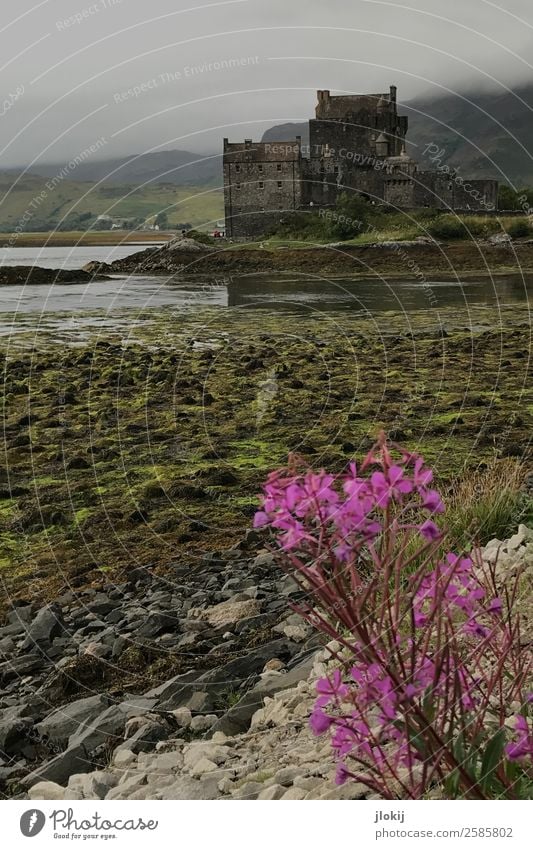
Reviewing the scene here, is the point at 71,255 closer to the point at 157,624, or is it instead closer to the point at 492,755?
the point at 157,624

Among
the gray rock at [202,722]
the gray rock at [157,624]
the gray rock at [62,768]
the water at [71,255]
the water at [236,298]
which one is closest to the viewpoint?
the gray rock at [62,768]

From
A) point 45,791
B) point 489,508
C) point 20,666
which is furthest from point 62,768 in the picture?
point 489,508

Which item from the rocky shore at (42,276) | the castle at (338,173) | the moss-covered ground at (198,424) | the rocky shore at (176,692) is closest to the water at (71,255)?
the rocky shore at (42,276)

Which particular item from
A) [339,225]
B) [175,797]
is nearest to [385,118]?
[339,225]

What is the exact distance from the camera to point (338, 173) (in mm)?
57594

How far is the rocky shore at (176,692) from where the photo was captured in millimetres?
4043

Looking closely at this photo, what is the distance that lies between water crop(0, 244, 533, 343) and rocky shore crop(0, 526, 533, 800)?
55.6 feet

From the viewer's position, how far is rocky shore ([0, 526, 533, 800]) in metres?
4.04

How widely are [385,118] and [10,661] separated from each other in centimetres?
6082

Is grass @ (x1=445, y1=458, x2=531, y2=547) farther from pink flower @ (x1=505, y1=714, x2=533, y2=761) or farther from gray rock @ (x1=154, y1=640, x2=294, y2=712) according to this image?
pink flower @ (x1=505, y1=714, x2=533, y2=761)

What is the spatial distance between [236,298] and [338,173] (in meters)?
26.4

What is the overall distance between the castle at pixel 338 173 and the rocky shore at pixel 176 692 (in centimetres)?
4089

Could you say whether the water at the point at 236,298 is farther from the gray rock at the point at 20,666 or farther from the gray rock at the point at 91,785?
the gray rock at the point at 91,785

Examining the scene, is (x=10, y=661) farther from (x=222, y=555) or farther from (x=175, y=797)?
(x=175, y=797)
